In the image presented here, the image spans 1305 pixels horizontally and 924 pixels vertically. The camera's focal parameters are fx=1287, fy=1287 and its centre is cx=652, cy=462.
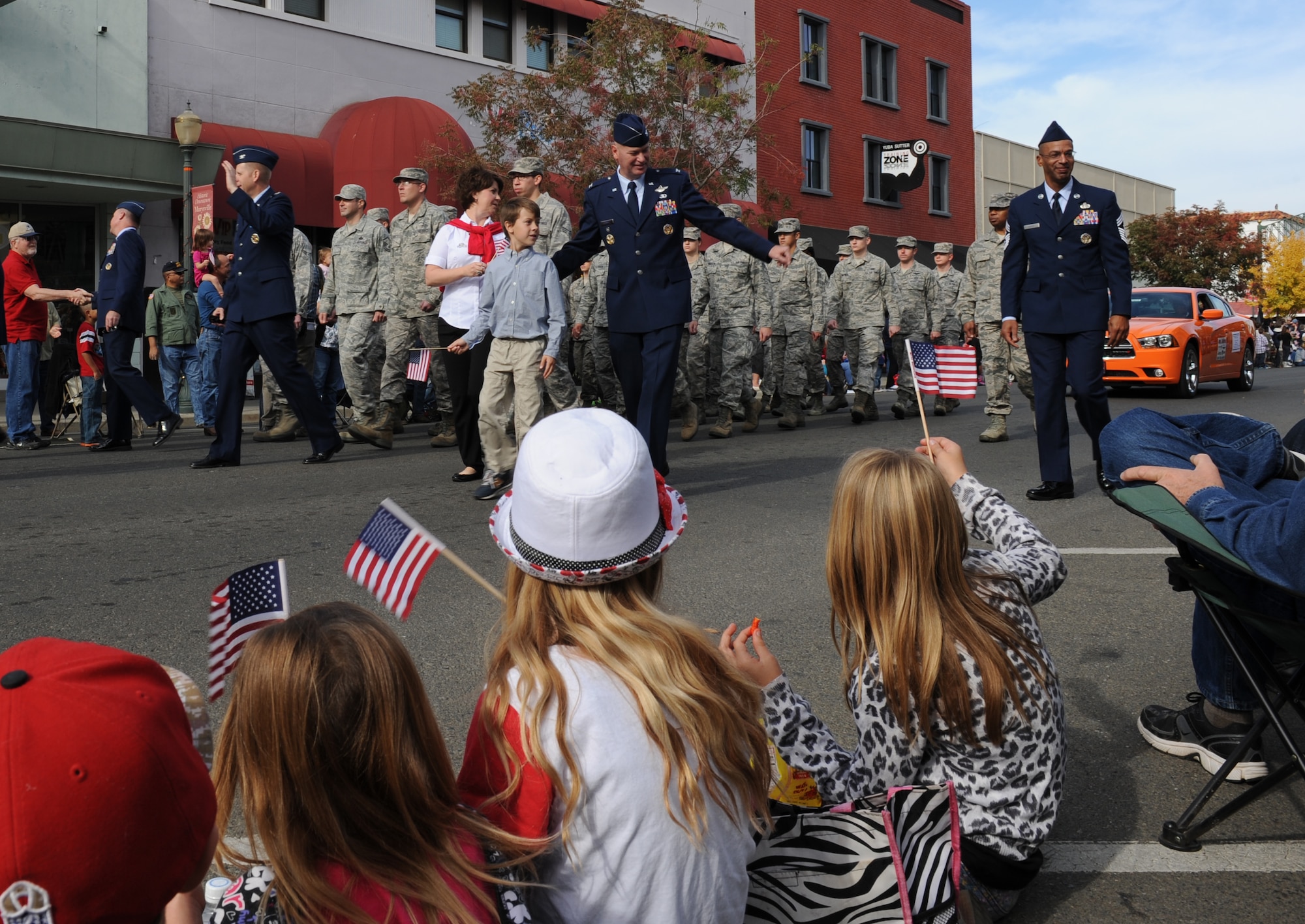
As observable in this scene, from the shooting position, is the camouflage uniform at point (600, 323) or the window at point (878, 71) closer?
the camouflage uniform at point (600, 323)

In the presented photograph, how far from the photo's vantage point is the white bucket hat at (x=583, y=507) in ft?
7.14

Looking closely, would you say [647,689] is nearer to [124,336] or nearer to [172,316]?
[124,336]

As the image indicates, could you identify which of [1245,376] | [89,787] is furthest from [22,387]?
[1245,376]

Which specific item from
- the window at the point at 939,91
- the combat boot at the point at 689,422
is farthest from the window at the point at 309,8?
the window at the point at 939,91

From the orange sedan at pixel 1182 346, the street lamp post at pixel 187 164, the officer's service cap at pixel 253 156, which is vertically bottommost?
the orange sedan at pixel 1182 346

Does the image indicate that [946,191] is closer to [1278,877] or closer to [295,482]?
[295,482]

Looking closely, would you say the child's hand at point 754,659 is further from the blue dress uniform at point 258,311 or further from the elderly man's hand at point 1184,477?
the blue dress uniform at point 258,311

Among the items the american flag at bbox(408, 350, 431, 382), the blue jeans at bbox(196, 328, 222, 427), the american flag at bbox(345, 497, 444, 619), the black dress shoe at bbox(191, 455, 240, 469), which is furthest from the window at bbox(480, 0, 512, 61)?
the american flag at bbox(345, 497, 444, 619)

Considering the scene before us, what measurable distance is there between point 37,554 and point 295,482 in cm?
267

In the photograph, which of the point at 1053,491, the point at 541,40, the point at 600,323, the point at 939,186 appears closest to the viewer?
the point at 1053,491

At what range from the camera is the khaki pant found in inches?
326

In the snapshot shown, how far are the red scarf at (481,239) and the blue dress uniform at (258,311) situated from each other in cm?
145

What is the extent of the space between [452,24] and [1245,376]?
16.9 m

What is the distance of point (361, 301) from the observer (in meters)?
12.1
